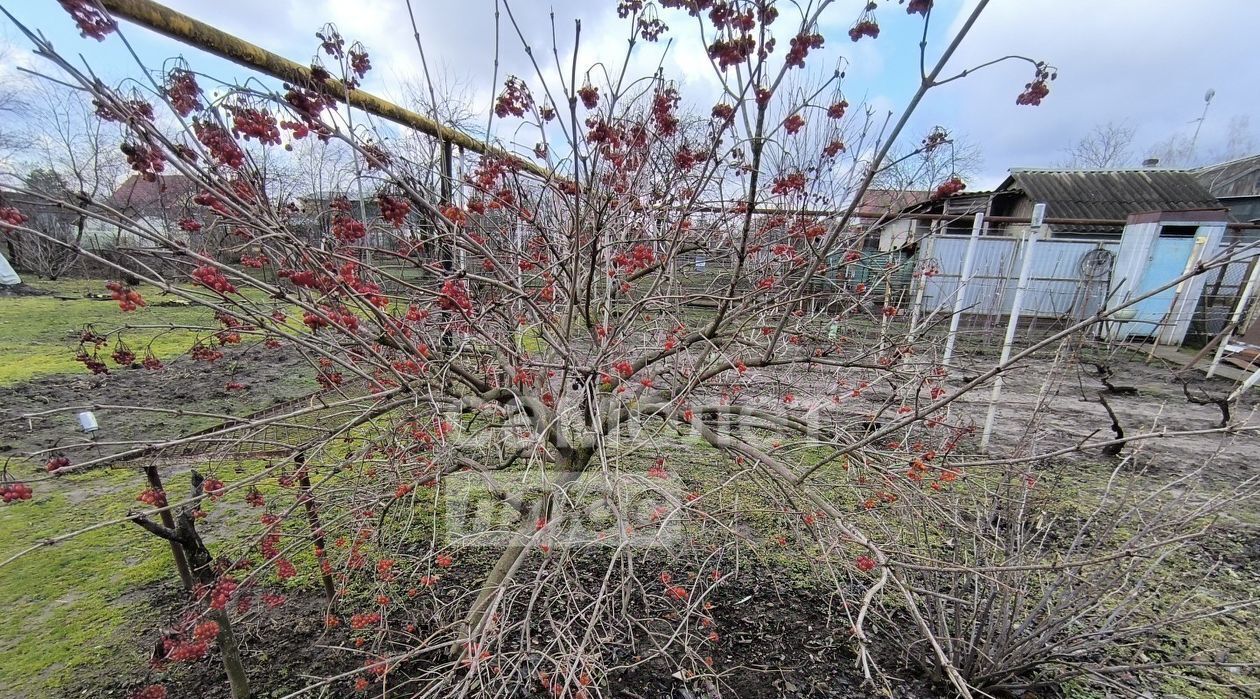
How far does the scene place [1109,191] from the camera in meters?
11.6

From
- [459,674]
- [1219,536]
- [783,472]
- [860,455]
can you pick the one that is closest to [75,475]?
[459,674]

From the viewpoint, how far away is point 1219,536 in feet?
9.46

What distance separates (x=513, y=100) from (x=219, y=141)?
0.96m

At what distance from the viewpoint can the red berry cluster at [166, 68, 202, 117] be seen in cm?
132

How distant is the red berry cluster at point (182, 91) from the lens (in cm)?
132

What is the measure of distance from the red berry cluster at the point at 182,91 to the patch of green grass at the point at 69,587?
75.3 inches

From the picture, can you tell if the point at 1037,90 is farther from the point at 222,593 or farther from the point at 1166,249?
the point at 1166,249

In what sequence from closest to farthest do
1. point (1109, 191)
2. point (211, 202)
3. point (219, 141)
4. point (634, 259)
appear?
point (219, 141) → point (211, 202) → point (634, 259) → point (1109, 191)

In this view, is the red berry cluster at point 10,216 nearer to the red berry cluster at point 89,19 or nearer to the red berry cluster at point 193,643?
the red berry cluster at point 89,19

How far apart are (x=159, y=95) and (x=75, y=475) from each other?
317 cm

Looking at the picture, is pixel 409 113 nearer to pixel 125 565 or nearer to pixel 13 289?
pixel 125 565

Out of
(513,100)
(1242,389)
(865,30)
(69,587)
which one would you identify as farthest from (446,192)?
(1242,389)

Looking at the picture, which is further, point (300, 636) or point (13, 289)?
point (13, 289)

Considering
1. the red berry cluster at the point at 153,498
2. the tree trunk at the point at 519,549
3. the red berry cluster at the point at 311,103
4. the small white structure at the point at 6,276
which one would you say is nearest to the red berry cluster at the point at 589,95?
the red berry cluster at the point at 311,103
